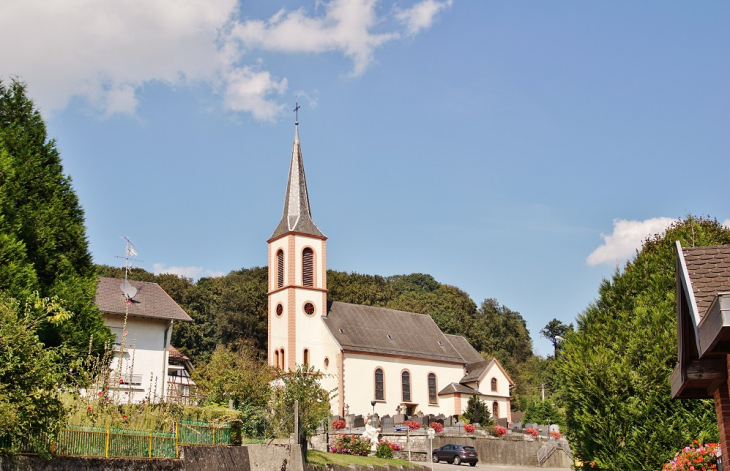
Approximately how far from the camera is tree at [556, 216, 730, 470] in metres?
14.2

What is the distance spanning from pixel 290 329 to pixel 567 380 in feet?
118

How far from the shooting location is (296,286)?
52.1 metres

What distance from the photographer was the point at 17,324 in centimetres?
1088

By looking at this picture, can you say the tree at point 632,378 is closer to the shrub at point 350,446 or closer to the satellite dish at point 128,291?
the shrub at point 350,446

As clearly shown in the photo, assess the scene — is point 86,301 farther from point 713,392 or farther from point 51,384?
point 713,392

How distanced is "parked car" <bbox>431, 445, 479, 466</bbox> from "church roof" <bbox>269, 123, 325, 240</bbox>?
22.4m

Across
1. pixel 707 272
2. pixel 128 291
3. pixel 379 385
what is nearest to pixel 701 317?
pixel 707 272

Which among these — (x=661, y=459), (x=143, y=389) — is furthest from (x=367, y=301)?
(x=661, y=459)

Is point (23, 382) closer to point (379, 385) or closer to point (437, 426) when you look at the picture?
point (437, 426)

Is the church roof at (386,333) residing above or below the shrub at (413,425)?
above

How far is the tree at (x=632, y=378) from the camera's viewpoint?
14.2 m

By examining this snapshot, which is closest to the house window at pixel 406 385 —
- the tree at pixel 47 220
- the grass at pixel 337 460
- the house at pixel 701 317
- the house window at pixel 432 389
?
the house window at pixel 432 389

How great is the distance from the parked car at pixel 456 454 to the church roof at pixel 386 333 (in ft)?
55.6

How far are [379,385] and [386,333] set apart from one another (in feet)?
15.4
